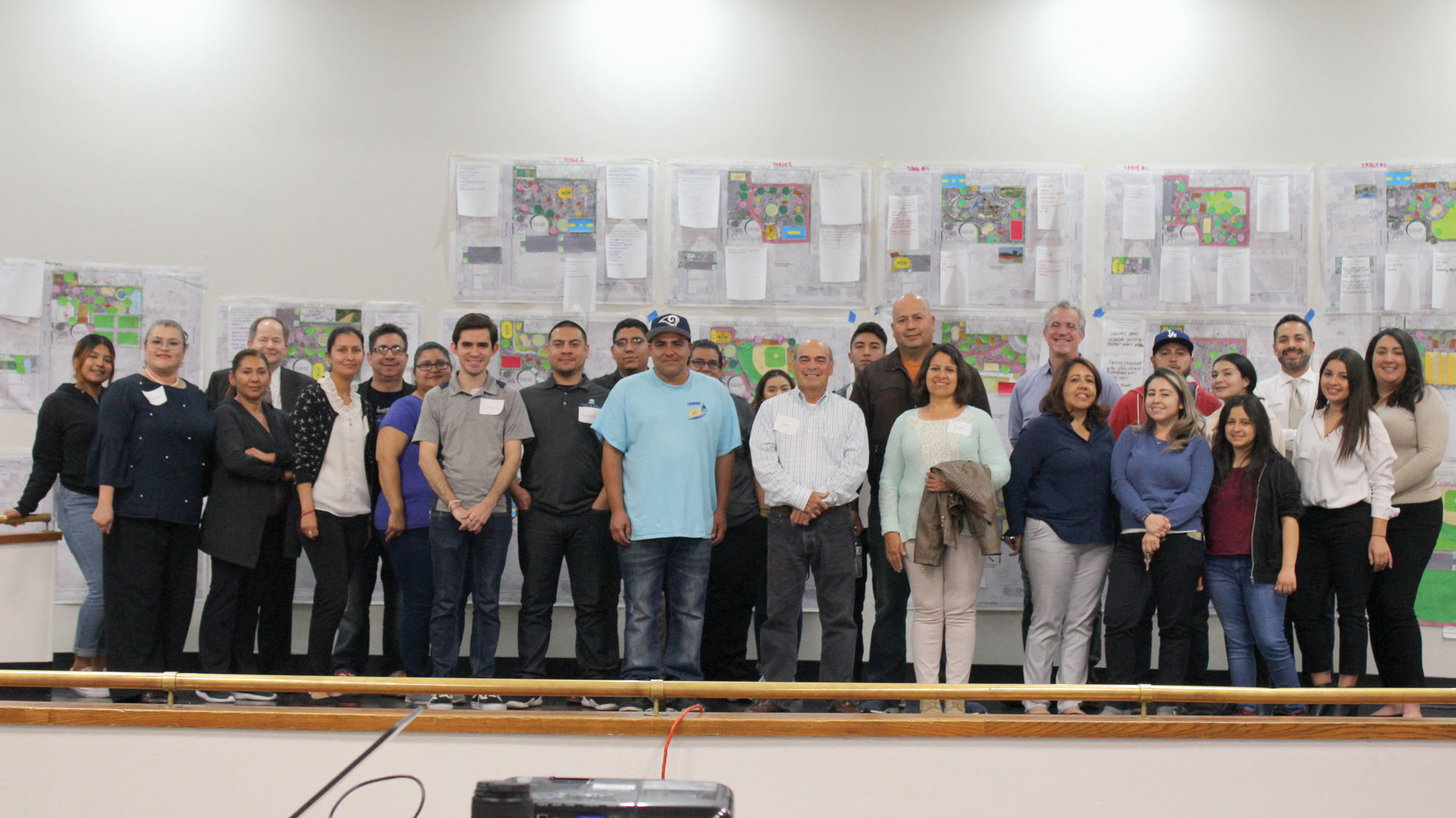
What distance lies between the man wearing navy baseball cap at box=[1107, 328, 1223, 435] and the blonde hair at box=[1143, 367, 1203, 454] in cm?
31

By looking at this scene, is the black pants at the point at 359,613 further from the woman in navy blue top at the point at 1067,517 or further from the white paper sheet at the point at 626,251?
the woman in navy blue top at the point at 1067,517

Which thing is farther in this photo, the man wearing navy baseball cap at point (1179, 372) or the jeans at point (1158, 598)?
the man wearing navy baseball cap at point (1179, 372)

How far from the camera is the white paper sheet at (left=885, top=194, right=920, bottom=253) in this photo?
4.47 meters

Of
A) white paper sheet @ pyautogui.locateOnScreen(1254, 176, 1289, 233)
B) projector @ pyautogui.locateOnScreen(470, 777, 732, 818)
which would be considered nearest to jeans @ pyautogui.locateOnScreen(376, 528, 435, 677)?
projector @ pyautogui.locateOnScreen(470, 777, 732, 818)

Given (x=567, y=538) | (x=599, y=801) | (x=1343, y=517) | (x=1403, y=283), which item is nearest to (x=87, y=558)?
(x=567, y=538)

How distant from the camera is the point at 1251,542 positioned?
3.23 metres

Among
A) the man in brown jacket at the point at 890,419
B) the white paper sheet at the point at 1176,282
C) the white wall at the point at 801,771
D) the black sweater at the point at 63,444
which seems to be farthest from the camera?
the white paper sheet at the point at 1176,282

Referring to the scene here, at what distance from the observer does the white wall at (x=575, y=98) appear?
443 centimetres

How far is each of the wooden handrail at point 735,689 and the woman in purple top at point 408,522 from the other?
129 centimetres

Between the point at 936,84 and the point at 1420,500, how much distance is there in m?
2.60

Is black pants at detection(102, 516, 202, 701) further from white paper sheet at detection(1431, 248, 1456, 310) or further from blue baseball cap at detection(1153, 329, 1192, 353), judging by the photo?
white paper sheet at detection(1431, 248, 1456, 310)

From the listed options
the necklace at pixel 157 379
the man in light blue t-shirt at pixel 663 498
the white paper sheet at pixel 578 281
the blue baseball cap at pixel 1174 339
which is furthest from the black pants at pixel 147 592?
the blue baseball cap at pixel 1174 339

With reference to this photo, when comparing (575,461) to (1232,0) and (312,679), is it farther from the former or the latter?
(1232,0)

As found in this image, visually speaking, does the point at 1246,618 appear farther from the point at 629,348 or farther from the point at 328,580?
the point at 328,580
